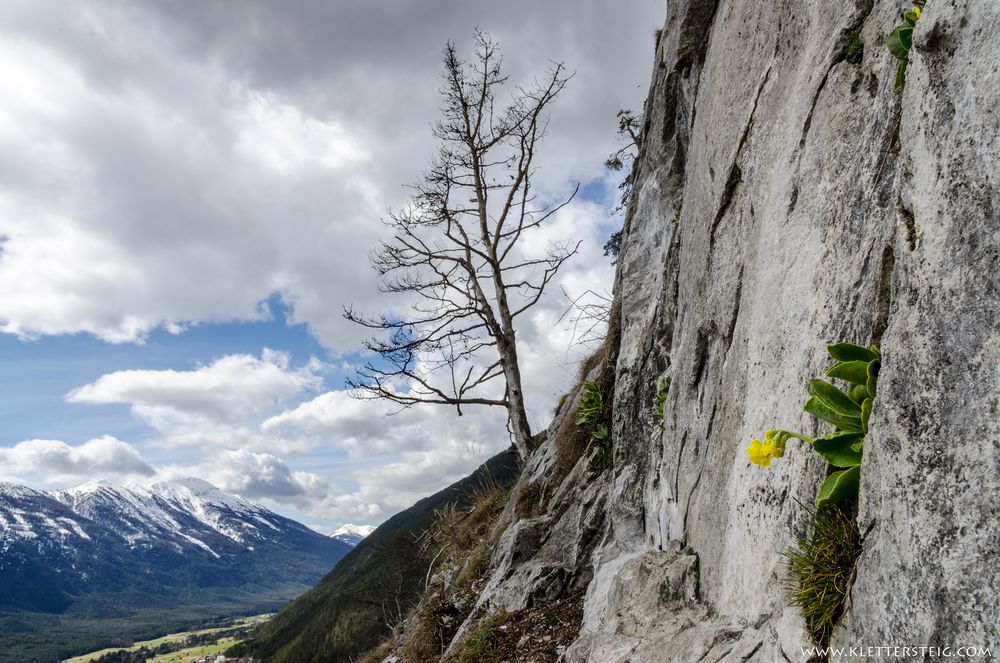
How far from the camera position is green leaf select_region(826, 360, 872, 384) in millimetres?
2984

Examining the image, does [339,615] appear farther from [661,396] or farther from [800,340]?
[800,340]

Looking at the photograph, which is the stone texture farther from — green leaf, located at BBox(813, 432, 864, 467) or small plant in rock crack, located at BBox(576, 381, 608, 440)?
small plant in rock crack, located at BBox(576, 381, 608, 440)

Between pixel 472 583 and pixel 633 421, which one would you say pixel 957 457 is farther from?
pixel 472 583

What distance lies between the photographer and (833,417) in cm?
311

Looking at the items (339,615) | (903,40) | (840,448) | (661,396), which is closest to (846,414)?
(840,448)

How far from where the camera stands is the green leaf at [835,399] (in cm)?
305

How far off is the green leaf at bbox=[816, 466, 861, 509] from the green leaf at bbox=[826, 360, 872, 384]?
44 cm

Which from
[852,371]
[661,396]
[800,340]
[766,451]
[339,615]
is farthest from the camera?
[339,615]

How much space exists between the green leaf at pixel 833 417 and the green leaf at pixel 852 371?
0.18 metres

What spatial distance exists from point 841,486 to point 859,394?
1.56ft

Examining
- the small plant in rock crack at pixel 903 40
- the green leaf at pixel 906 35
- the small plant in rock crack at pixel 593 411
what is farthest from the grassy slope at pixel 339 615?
the green leaf at pixel 906 35

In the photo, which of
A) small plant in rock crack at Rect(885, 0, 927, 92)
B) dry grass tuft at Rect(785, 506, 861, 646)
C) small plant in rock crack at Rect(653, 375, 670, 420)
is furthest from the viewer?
small plant in rock crack at Rect(653, 375, 670, 420)

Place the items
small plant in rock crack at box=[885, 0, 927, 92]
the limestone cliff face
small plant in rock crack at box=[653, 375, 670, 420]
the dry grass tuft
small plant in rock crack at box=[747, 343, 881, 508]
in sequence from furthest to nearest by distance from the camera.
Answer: small plant in rock crack at box=[653, 375, 670, 420]
small plant in rock crack at box=[885, 0, 927, 92]
small plant in rock crack at box=[747, 343, 881, 508]
the dry grass tuft
the limestone cliff face

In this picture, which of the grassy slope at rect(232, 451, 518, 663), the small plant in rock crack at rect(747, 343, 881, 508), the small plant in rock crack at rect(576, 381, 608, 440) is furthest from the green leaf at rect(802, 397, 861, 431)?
the grassy slope at rect(232, 451, 518, 663)
